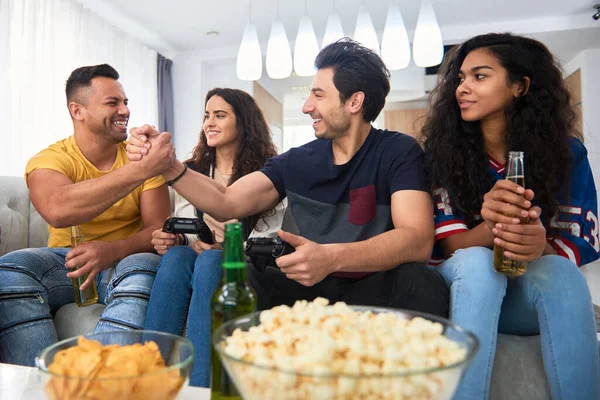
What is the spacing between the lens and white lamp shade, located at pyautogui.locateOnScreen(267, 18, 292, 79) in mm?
2662

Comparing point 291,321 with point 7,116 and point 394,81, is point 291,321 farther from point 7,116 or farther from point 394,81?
point 394,81

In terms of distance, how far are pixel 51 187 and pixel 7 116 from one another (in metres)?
2.04

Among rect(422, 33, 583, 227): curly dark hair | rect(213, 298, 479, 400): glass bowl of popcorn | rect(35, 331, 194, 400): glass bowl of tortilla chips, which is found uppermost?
rect(422, 33, 583, 227): curly dark hair

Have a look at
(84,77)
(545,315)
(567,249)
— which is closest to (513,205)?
(545,315)

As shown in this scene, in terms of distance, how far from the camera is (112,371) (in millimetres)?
527

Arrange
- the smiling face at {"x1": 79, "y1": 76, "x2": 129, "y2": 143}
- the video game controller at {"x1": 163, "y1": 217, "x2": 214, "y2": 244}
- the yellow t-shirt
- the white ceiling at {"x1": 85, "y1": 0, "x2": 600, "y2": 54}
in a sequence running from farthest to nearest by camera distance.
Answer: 1. the white ceiling at {"x1": 85, "y1": 0, "x2": 600, "y2": 54}
2. the smiling face at {"x1": 79, "y1": 76, "x2": 129, "y2": 143}
3. the yellow t-shirt
4. the video game controller at {"x1": 163, "y1": 217, "x2": 214, "y2": 244}

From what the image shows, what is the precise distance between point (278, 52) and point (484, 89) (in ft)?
4.87

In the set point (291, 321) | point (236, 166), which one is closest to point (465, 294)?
point (291, 321)

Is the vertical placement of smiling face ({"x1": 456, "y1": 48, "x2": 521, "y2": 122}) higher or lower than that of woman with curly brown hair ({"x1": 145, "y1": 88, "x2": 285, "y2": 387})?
higher

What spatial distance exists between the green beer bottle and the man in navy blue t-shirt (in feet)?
1.21

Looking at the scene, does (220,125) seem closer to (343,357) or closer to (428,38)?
(428,38)

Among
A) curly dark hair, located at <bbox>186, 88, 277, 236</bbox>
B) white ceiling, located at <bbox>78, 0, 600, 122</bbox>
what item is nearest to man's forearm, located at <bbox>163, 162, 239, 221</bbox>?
curly dark hair, located at <bbox>186, 88, 277, 236</bbox>

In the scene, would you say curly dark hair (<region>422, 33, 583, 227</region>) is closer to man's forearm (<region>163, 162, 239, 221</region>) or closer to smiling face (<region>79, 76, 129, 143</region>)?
man's forearm (<region>163, 162, 239, 221</region>)

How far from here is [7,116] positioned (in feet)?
10.4
